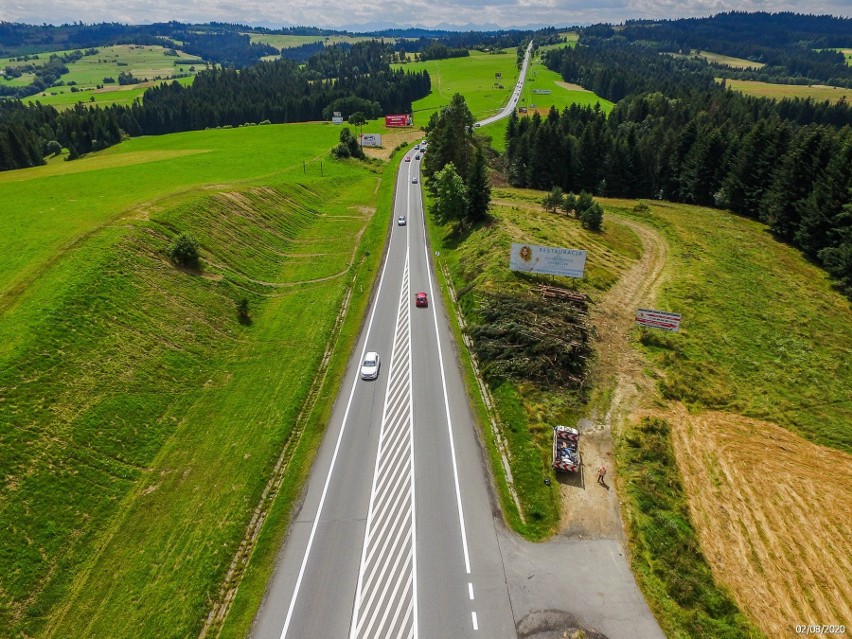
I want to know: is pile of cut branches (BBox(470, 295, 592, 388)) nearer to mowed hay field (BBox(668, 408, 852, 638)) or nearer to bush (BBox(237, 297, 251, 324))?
mowed hay field (BBox(668, 408, 852, 638))

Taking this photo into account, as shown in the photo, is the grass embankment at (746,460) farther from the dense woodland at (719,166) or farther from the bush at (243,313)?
the bush at (243,313)

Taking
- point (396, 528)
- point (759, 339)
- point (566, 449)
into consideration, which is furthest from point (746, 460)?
point (396, 528)

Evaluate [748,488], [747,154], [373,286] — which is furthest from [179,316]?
[747,154]

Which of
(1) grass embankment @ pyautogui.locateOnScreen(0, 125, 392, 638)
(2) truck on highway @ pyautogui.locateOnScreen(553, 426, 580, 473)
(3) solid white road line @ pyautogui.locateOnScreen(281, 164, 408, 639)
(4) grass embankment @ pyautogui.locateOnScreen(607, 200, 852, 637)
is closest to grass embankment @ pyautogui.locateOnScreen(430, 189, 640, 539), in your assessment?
(2) truck on highway @ pyautogui.locateOnScreen(553, 426, 580, 473)

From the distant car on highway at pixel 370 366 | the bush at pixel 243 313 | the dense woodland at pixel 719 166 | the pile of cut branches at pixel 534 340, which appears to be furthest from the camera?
the dense woodland at pixel 719 166

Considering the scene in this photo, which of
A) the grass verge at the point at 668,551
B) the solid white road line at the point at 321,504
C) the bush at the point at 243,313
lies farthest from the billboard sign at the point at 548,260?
the bush at the point at 243,313

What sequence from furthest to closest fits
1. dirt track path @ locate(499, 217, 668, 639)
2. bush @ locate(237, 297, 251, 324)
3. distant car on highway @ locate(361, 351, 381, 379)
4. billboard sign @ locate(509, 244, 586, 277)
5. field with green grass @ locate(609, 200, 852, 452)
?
billboard sign @ locate(509, 244, 586, 277), bush @ locate(237, 297, 251, 324), distant car on highway @ locate(361, 351, 381, 379), field with green grass @ locate(609, 200, 852, 452), dirt track path @ locate(499, 217, 668, 639)
